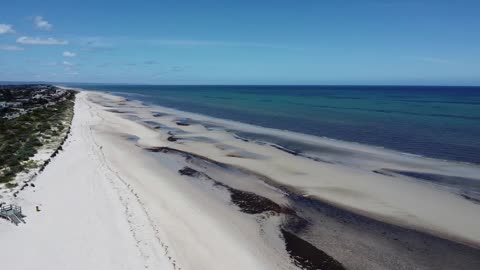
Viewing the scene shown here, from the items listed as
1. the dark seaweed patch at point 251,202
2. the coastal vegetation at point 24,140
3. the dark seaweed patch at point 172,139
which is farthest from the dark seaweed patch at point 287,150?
the coastal vegetation at point 24,140

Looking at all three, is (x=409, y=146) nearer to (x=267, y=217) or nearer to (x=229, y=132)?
(x=229, y=132)

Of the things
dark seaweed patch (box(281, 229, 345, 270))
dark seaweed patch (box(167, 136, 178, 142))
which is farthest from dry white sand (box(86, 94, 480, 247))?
dark seaweed patch (box(281, 229, 345, 270))

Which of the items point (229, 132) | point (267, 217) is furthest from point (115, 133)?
point (267, 217)

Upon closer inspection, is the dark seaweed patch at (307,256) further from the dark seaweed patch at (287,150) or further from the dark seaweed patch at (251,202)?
the dark seaweed patch at (287,150)

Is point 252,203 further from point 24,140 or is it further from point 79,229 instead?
point 24,140

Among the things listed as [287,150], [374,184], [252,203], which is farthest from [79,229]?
[287,150]
